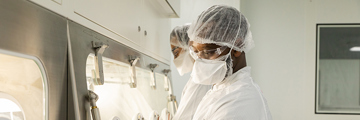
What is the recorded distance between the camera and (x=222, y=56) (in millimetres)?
1230

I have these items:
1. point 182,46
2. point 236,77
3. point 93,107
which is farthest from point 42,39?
→ point 182,46

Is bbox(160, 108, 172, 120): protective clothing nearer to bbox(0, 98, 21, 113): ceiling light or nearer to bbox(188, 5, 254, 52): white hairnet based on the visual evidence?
bbox(188, 5, 254, 52): white hairnet

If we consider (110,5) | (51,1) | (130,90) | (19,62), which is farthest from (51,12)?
(130,90)

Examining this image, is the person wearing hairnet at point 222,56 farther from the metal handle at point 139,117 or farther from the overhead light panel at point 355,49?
the overhead light panel at point 355,49

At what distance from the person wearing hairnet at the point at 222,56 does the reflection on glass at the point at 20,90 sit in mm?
652

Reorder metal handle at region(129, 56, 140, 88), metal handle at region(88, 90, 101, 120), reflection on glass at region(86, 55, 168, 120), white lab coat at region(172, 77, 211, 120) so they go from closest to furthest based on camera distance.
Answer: metal handle at region(88, 90, 101, 120), reflection on glass at region(86, 55, 168, 120), metal handle at region(129, 56, 140, 88), white lab coat at region(172, 77, 211, 120)

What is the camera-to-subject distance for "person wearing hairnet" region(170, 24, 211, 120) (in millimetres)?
1679

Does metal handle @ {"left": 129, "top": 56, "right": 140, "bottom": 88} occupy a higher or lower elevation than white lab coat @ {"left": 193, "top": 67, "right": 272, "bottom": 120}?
higher

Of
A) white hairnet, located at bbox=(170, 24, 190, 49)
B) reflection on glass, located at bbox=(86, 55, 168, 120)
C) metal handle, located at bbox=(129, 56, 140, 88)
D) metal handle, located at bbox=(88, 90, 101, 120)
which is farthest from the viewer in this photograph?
white hairnet, located at bbox=(170, 24, 190, 49)

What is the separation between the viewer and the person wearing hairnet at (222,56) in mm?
1181

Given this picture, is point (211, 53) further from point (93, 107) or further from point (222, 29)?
point (93, 107)

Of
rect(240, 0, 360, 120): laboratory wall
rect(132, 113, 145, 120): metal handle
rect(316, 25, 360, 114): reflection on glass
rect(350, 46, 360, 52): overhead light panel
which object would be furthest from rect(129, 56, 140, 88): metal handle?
rect(350, 46, 360, 52): overhead light panel

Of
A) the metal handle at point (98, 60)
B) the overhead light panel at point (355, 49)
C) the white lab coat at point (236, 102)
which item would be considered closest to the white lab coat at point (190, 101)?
the white lab coat at point (236, 102)

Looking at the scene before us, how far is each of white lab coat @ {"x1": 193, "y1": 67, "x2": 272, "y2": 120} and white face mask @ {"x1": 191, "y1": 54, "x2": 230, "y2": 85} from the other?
5 centimetres
